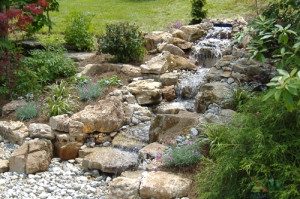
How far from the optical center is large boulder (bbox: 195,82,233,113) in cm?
597

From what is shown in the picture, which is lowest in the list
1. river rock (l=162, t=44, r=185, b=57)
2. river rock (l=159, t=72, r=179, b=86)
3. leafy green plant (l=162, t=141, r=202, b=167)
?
leafy green plant (l=162, t=141, r=202, b=167)

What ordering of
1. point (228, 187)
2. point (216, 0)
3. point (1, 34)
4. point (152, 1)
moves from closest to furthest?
point (228, 187) < point (1, 34) < point (216, 0) < point (152, 1)

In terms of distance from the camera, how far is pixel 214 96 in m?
6.10

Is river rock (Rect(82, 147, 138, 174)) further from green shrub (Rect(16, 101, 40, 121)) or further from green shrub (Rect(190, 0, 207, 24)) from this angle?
green shrub (Rect(190, 0, 207, 24))

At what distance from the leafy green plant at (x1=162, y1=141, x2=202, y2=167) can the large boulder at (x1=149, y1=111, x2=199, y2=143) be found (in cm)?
70

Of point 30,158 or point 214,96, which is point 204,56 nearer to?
point 214,96

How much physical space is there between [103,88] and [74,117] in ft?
3.93

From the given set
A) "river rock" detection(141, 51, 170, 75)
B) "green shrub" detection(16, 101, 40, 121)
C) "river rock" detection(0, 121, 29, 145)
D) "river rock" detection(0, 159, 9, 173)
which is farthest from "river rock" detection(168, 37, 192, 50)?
"river rock" detection(0, 159, 9, 173)

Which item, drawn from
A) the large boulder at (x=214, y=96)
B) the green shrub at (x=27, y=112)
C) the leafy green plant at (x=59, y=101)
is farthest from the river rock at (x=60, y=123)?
the large boulder at (x=214, y=96)

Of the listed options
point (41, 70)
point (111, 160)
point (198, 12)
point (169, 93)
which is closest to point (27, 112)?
point (41, 70)

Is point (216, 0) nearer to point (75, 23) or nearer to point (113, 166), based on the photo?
point (75, 23)

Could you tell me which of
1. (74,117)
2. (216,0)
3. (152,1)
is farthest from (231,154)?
(152,1)

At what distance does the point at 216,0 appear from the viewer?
45.8 feet

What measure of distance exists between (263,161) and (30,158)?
3481 millimetres
